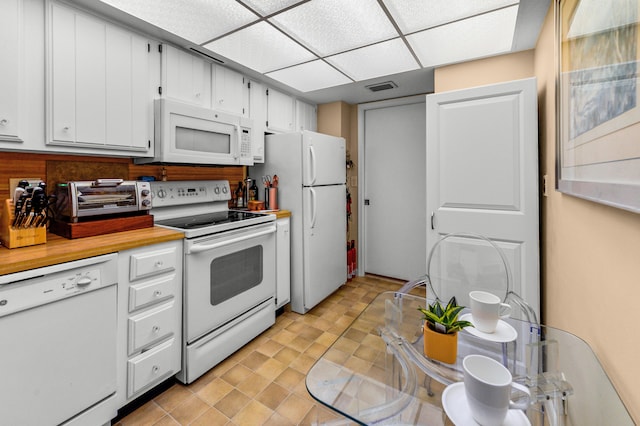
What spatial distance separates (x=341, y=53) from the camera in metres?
2.38

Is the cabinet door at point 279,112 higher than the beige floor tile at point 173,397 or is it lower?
higher

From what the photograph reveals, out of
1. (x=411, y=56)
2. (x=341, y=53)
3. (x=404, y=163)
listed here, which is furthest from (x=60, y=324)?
(x=404, y=163)

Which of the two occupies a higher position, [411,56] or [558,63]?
[411,56]

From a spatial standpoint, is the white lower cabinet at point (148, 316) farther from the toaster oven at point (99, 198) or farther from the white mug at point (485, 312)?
the white mug at point (485, 312)

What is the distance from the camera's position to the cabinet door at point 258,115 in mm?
2891

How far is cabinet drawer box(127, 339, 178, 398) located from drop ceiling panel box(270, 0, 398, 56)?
2182 millimetres

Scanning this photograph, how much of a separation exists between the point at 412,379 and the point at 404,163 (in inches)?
121

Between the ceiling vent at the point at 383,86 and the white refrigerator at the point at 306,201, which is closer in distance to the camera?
the white refrigerator at the point at 306,201

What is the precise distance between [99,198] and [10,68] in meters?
0.74

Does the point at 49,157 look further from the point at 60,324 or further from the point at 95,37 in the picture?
the point at 60,324

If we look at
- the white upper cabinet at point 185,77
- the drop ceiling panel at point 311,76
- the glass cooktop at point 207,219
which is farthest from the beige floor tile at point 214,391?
the drop ceiling panel at point 311,76

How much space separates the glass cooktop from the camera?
210cm

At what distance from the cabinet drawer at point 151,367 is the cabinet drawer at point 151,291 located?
290mm

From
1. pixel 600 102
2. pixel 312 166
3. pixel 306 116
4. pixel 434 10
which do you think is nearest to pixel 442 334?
pixel 600 102
